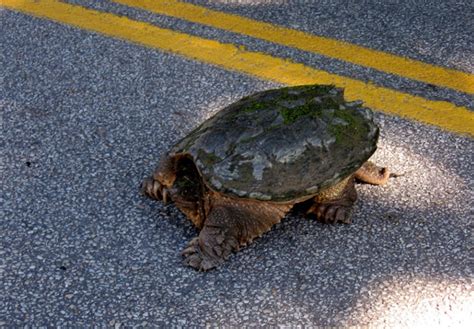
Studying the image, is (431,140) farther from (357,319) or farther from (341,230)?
(357,319)

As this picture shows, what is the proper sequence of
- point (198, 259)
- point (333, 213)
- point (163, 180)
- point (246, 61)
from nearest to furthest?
point (198, 259)
point (333, 213)
point (163, 180)
point (246, 61)

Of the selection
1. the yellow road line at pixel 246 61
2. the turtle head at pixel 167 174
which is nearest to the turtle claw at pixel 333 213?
the turtle head at pixel 167 174

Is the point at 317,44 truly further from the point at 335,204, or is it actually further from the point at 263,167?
the point at 263,167

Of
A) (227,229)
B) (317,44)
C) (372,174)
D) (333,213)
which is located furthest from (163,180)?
(317,44)

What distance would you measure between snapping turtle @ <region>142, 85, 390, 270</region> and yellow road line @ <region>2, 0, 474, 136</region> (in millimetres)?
553

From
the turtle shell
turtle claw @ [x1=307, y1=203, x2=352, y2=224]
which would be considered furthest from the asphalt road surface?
the turtle shell

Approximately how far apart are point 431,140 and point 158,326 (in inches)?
56.1

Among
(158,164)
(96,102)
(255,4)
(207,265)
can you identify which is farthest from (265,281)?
(255,4)

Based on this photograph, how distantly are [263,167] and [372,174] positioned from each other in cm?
51

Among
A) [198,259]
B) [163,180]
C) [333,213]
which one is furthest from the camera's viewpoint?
[163,180]

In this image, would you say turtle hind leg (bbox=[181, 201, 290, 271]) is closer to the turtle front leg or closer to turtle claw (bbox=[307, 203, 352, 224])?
turtle claw (bbox=[307, 203, 352, 224])

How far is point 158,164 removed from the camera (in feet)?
9.75

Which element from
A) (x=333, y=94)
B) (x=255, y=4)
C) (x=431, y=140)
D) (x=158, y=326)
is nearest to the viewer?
(x=158, y=326)

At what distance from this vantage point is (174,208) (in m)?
2.92
